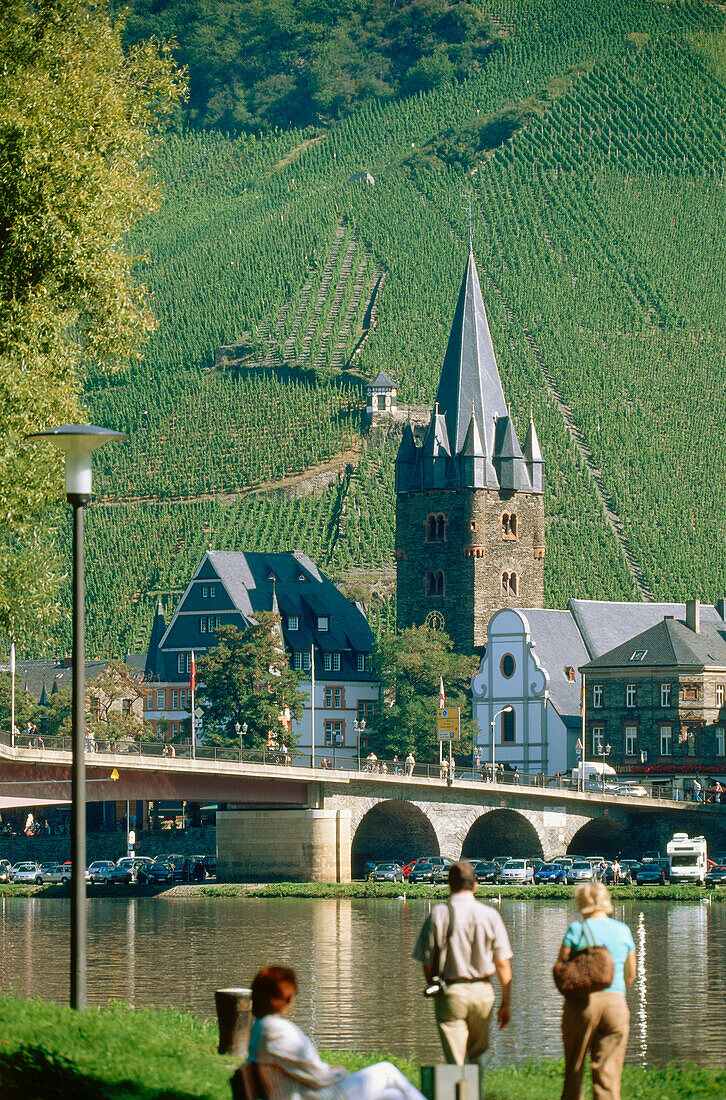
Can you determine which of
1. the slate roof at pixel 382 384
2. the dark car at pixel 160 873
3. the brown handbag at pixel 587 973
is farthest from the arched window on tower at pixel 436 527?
the brown handbag at pixel 587 973

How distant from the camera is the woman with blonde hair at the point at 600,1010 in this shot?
624 inches

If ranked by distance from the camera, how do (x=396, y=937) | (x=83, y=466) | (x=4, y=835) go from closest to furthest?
(x=83, y=466) < (x=396, y=937) < (x=4, y=835)

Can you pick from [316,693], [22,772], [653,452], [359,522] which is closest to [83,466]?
[22,772]

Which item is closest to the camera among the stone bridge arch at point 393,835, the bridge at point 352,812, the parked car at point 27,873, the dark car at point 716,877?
the bridge at point 352,812

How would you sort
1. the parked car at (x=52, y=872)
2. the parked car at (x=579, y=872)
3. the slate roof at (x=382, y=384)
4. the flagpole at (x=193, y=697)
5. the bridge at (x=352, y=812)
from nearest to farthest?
the bridge at (x=352, y=812) < the parked car at (x=579, y=872) < the flagpole at (x=193, y=697) < the parked car at (x=52, y=872) < the slate roof at (x=382, y=384)

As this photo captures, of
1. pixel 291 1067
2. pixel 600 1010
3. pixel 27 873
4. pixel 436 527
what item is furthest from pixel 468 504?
pixel 291 1067

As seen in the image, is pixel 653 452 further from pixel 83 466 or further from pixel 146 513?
pixel 83 466

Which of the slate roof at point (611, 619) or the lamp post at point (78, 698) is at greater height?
the slate roof at point (611, 619)

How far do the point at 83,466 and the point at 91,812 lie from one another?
94872 mm

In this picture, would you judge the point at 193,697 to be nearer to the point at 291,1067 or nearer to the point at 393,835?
the point at 393,835

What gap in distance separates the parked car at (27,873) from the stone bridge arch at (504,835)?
1960 cm

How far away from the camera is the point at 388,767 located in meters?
95.2

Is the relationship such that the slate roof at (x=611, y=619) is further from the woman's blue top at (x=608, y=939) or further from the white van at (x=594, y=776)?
the woman's blue top at (x=608, y=939)

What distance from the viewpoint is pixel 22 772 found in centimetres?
7138
